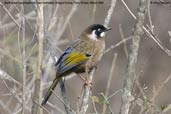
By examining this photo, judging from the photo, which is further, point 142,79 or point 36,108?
point 142,79

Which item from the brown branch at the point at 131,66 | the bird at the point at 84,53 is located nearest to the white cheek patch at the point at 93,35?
the bird at the point at 84,53

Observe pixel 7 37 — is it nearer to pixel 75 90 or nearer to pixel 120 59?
pixel 75 90

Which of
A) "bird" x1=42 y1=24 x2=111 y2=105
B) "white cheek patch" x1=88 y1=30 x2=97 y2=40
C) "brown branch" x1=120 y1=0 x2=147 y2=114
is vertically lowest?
"bird" x1=42 y1=24 x2=111 y2=105

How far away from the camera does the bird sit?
23.2ft

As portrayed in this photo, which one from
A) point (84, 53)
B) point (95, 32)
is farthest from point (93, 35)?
point (84, 53)

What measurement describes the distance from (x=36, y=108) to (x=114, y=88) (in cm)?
624

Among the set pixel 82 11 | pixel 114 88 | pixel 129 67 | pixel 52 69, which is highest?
pixel 129 67

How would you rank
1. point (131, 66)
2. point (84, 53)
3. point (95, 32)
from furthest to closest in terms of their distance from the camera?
point (95, 32) → point (84, 53) → point (131, 66)

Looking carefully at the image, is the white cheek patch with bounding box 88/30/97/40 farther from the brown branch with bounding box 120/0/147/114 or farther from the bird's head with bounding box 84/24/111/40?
the brown branch with bounding box 120/0/147/114

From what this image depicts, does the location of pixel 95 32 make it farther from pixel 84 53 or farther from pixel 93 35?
pixel 84 53

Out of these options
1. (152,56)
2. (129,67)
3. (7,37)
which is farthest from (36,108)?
(152,56)

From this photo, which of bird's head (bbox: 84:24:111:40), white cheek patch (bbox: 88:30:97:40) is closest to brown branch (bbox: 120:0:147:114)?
bird's head (bbox: 84:24:111:40)

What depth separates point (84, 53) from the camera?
7.38 metres

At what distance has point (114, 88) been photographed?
1184cm
